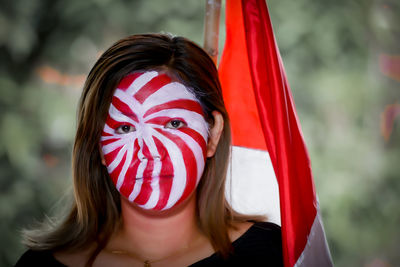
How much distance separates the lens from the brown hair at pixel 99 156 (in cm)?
178

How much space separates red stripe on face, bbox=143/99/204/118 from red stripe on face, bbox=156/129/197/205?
79 mm

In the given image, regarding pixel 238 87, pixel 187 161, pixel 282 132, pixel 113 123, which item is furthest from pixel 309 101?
pixel 113 123

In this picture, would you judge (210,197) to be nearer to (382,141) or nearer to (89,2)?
(382,141)

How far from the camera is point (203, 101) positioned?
182cm

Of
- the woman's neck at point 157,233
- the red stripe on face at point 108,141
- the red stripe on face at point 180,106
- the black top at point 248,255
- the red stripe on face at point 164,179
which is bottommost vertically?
the black top at point 248,255

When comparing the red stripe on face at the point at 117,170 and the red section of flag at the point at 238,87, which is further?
the red section of flag at the point at 238,87

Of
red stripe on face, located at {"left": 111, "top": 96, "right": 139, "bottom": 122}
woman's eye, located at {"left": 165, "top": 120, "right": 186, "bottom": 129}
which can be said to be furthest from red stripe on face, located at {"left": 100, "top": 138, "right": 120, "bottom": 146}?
woman's eye, located at {"left": 165, "top": 120, "right": 186, "bottom": 129}

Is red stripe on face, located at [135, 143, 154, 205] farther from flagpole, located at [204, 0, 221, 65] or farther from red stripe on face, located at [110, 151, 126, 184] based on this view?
flagpole, located at [204, 0, 221, 65]

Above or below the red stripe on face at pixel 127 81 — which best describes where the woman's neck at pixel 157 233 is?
below

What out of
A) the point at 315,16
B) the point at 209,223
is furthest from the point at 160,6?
the point at 209,223

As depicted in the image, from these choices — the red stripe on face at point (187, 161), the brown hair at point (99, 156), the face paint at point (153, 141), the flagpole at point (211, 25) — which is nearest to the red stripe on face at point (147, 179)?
the face paint at point (153, 141)

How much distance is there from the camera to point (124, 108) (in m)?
1.74

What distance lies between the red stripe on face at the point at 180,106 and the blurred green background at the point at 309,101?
5.21 ft

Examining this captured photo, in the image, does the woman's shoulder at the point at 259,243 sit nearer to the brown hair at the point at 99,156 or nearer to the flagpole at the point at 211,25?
the brown hair at the point at 99,156
